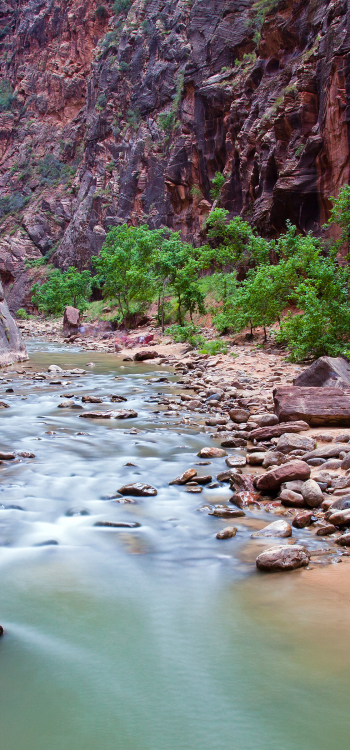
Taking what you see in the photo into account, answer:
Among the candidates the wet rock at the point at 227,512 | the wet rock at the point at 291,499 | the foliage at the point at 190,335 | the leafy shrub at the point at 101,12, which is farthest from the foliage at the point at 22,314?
the wet rock at the point at 291,499

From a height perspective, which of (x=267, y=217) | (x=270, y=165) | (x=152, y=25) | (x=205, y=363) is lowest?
(x=205, y=363)

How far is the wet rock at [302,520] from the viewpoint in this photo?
174 inches

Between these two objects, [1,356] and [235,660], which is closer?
[235,660]

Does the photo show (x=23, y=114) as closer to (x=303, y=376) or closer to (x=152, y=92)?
(x=152, y=92)

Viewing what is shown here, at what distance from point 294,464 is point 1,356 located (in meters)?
15.5

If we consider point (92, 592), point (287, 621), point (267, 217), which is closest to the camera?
point (287, 621)

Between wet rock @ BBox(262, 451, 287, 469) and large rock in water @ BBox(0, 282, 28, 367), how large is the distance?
1436 centimetres

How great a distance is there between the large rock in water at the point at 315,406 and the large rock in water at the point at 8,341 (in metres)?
13.4

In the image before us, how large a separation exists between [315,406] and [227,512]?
320cm

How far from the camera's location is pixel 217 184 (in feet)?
112

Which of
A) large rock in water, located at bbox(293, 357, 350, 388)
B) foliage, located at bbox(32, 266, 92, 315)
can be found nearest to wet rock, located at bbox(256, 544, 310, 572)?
large rock in water, located at bbox(293, 357, 350, 388)

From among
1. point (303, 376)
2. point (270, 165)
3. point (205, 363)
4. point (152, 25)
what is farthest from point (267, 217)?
point (152, 25)

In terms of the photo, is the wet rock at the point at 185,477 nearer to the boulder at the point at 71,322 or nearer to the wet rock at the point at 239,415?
the wet rock at the point at 239,415

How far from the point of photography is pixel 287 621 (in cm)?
311
